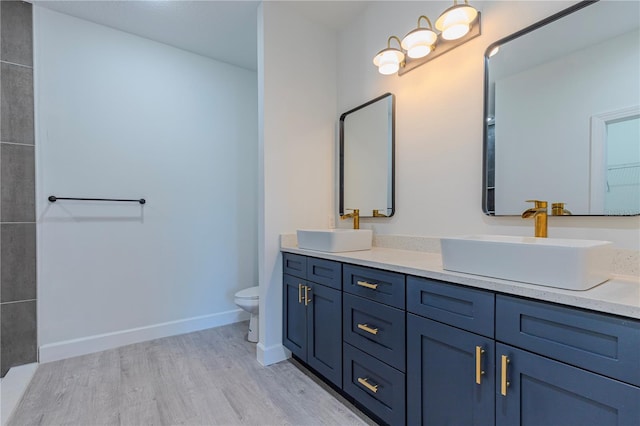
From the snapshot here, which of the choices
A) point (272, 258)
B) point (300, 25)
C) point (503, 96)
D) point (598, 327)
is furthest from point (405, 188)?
point (300, 25)

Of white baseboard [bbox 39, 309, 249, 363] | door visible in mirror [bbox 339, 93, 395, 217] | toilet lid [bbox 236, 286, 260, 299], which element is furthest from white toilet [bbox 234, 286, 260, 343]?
door visible in mirror [bbox 339, 93, 395, 217]

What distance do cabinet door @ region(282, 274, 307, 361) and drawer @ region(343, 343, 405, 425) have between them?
43 cm

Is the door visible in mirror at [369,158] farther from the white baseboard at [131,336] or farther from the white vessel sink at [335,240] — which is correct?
the white baseboard at [131,336]

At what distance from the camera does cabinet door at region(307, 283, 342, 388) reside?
1736 mm

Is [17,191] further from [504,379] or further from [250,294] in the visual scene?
[504,379]

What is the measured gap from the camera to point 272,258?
7.35 feet

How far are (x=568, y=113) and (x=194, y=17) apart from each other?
8.10ft

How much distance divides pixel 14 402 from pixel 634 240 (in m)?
3.07

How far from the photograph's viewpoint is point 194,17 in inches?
91.2

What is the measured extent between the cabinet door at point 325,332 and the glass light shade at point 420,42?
144 cm

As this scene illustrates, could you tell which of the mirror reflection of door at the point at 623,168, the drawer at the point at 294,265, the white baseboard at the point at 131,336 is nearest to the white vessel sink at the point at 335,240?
the drawer at the point at 294,265

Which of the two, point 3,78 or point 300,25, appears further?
point 300,25

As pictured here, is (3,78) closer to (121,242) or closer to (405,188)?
(121,242)

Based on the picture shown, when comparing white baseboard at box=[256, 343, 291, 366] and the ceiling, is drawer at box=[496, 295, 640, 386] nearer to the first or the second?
white baseboard at box=[256, 343, 291, 366]
